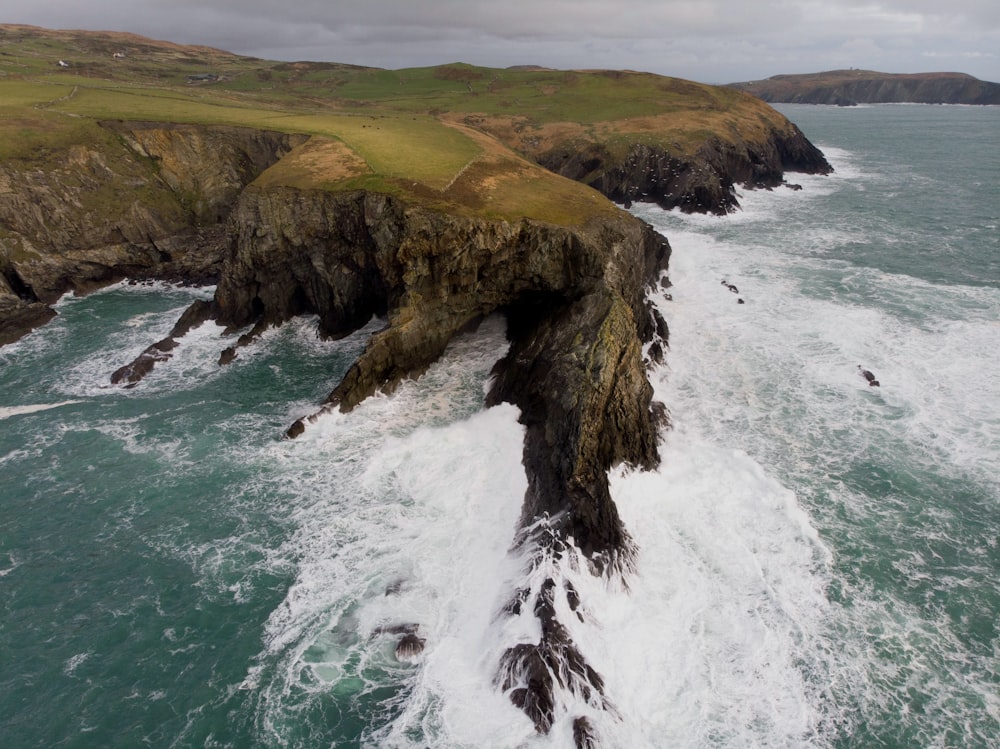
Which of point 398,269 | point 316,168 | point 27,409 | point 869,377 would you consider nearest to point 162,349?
point 27,409

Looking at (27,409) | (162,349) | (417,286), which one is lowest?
(27,409)

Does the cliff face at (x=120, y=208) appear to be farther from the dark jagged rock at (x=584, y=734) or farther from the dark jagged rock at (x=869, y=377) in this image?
the dark jagged rock at (x=869, y=377)

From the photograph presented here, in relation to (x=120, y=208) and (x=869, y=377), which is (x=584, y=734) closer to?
(x=869, y=377)

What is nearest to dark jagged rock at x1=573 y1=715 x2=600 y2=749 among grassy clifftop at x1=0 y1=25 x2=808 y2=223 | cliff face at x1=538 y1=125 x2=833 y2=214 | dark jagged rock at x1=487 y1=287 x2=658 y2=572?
dark jagged rock at x1=487 y1=287 x2=658 y2=572

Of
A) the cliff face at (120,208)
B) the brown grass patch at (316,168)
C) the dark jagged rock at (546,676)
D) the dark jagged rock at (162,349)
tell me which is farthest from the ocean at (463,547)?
the brown grass patch at (316,168)

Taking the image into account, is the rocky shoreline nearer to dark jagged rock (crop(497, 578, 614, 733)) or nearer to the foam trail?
dark jagged rock (crop(497, 578, 614, 733))

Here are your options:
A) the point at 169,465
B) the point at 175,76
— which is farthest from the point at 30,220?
the point at 175,76
